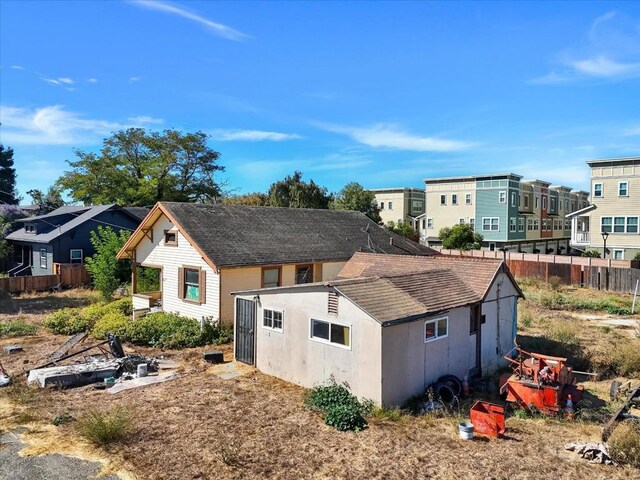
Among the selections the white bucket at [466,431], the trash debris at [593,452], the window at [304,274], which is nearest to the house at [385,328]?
the white bucket at [466,431]

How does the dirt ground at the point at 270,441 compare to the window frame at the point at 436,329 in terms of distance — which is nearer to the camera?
the dirt ground at the point at 270,441

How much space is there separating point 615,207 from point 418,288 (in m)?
35.6

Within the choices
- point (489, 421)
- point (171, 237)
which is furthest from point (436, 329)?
point (171, 237)

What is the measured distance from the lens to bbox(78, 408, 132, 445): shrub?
955cm

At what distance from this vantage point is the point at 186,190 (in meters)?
55.0

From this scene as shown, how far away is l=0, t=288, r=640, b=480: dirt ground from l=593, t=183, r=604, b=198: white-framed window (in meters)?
36.5

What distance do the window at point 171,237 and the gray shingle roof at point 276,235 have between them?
3.21 ft

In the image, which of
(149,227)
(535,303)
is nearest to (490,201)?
(535,303)

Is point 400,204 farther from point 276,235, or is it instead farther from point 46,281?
point 46,281

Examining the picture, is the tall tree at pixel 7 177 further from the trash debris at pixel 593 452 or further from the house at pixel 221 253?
the trash debris at pixel 593 452

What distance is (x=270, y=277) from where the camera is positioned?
21.8 meters

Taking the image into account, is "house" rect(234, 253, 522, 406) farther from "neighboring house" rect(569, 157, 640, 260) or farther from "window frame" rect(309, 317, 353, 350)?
"neighboring house" rect(569, 157, 640, 260)

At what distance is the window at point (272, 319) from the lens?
14.4 metres

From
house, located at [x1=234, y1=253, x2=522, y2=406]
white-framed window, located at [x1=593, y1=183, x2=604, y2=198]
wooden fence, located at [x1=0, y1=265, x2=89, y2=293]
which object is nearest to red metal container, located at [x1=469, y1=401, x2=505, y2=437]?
house, located at [x1=234, y1=253, x2=522, y2=406]
